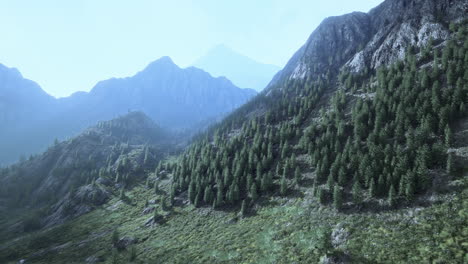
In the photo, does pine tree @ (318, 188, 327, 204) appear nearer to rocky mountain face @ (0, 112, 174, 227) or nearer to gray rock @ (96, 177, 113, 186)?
rocky mountain face @ (0, 112, 174, 227)

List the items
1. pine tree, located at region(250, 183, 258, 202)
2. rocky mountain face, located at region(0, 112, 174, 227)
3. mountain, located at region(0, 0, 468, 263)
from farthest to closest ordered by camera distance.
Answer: rocky mountain face, located at region(0, 112, 174, 227) → pine tree, located at region(250, 183, 258, 202) → mountain, located at region(0, 0, 468, 263)

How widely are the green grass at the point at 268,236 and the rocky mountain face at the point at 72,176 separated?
22.4 meters

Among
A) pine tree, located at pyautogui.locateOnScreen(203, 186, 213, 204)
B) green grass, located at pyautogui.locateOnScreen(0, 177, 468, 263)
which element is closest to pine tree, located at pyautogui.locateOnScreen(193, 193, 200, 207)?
pine tree, located at pyautogui.locateOnScreen(203, 186, 213, 204)

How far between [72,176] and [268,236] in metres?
147

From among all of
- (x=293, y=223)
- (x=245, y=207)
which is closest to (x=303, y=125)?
(x=245, y=207)

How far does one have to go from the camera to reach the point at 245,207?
245 ft

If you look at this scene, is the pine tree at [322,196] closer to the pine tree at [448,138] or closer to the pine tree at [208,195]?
the pine tree at [448,138]

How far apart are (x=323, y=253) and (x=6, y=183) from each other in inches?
7832

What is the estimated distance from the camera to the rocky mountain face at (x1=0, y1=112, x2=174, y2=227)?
123 metres

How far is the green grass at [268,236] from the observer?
3850cm

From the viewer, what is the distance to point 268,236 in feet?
185

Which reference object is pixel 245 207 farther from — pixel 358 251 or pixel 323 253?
pixel 358 251

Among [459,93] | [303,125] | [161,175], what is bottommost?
[161,175]

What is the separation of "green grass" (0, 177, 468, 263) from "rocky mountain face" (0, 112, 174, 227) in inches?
881
